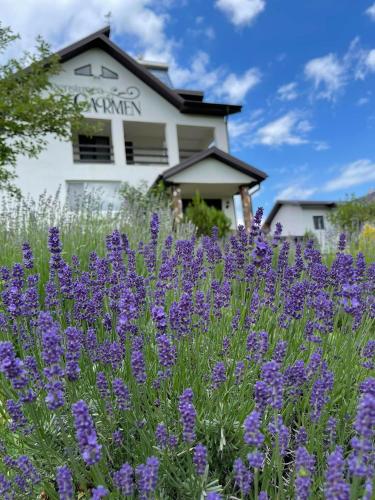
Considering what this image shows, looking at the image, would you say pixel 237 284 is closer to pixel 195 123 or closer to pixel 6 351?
pixel 6 351

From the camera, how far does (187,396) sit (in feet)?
4.90

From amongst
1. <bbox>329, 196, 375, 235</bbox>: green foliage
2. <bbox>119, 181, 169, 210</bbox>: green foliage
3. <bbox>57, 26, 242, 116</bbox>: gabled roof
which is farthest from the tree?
<bbox>329, 196, 375, 235</bbox>: green foliage

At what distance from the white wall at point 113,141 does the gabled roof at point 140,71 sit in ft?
0.82

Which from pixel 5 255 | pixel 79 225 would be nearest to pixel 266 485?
pixel 5 255

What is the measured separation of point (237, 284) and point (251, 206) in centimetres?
1740

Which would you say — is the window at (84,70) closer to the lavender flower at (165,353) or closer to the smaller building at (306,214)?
the smaller building at (306,214)

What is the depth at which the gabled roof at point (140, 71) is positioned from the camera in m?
20.4

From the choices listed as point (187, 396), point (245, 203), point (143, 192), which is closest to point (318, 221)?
point (245, 203)

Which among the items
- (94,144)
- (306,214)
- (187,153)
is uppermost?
(94,144)

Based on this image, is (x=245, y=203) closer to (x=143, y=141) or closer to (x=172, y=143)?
(x=172, y=143)

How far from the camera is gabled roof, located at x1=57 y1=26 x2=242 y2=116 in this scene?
20.4m

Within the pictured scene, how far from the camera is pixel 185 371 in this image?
7.78 ft

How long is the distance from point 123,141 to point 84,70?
3949 millimetres

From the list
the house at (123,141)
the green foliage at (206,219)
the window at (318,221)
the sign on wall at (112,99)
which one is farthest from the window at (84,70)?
the window at (318,221)
